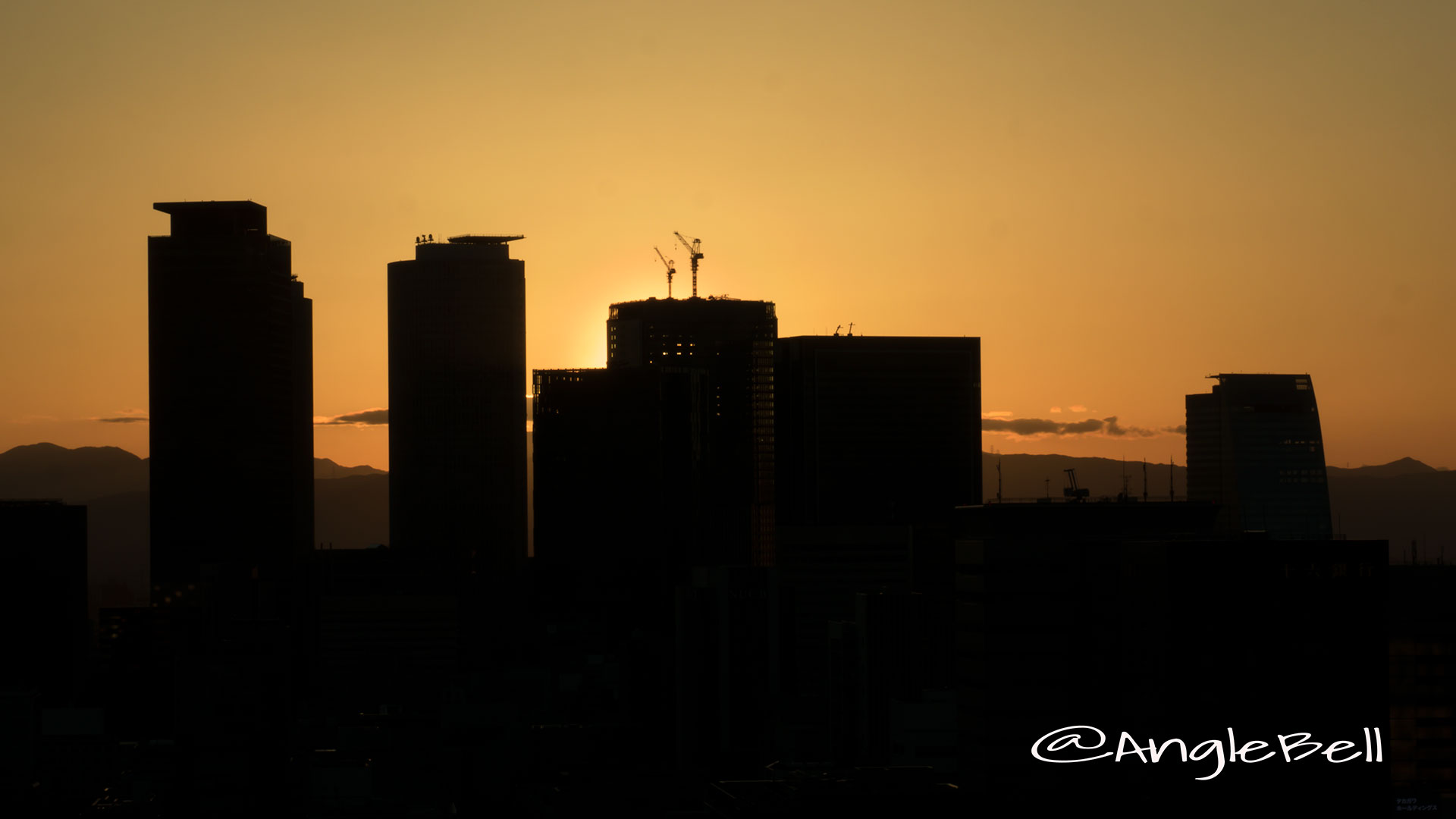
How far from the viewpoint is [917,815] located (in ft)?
511

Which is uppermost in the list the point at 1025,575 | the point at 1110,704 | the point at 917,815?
the point at 1025,575

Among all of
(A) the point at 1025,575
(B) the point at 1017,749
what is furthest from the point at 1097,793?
(A) the point at 1025,575

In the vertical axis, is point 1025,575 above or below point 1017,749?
above

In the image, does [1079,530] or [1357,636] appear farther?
[1079,530]

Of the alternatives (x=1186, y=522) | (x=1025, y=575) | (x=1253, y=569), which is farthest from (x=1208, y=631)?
(x=1186, y=522)

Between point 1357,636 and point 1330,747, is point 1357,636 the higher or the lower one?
the higher one

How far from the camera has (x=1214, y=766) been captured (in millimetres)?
148250

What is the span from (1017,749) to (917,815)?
11.5 meters

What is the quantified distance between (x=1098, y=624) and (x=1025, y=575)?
7646mm

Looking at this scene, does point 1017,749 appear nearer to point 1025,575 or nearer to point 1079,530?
point 1025,575

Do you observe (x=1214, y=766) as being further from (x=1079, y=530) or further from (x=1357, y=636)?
(x=1079, y=530)

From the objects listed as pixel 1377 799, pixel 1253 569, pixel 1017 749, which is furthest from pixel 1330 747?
pixel 1017 749

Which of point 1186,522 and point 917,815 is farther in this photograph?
point 1186,522

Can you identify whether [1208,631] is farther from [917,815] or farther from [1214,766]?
[917,815]
